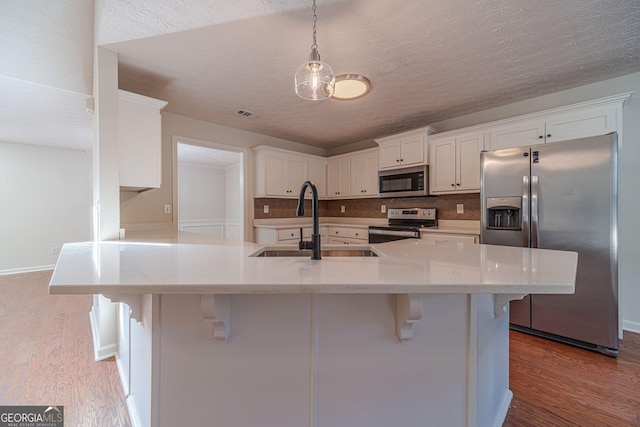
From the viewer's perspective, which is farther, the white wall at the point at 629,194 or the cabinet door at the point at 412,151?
the cabinet door at the point at 412,151

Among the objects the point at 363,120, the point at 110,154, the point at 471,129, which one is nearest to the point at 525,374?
the point at 471,129

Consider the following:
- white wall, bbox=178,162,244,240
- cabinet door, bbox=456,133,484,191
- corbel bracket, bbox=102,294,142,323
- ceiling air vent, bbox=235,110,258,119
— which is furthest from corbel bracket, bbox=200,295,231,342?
white wall, bbox=178,162,244,240

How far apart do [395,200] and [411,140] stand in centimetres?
103

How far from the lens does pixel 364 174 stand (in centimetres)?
448

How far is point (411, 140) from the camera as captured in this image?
3.75 m

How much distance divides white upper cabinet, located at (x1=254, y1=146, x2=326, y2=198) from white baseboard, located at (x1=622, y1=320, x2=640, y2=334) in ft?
13.3

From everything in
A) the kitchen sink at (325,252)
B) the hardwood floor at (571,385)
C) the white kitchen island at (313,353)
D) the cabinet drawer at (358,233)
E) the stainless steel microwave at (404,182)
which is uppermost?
the stainless steel microwave at (404,182)

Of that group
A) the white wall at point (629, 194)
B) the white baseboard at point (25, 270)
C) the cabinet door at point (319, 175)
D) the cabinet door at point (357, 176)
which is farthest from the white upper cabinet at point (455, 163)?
the white baseboard at point (25, 270)

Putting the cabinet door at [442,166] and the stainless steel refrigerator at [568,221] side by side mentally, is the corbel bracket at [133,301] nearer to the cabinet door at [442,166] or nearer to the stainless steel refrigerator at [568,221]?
the stainless steel refrigerator at [568,221]

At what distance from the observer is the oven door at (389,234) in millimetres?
3600

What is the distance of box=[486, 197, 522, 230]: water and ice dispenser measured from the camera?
2621mm

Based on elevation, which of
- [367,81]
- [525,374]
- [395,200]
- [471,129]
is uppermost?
[367,81]

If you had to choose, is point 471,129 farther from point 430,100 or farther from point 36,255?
point 36,255

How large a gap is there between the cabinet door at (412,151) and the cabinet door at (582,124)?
1315mm
